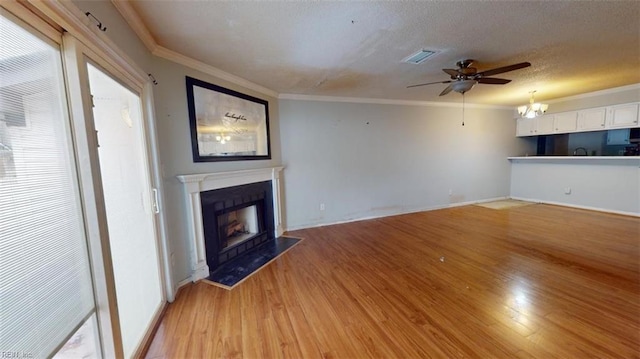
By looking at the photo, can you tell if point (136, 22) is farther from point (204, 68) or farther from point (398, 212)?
point (398, 212)

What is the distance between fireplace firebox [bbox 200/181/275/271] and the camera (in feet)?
9.05

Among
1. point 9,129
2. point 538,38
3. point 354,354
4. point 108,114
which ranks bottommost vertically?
point 354,354

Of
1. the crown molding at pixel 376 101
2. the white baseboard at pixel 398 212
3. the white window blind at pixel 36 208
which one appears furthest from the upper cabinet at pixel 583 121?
the white window blind at pixel 36 208

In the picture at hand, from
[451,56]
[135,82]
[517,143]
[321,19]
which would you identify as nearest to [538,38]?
[451,56]

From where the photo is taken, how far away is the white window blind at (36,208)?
0.85 m

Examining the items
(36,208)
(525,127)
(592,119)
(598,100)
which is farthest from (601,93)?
(36,208)

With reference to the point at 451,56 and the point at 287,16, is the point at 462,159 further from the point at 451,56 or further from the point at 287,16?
the point at 287,16

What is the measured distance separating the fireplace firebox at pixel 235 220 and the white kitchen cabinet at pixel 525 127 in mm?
6392

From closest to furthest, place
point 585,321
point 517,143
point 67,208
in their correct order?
point 67,208 < point 585,321 < point 517,143

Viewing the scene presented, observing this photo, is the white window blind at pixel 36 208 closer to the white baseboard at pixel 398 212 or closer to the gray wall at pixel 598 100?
the white baseboard at pixel 398 212

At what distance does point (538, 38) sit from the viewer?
232 centimetres

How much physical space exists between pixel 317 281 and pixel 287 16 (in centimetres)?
240

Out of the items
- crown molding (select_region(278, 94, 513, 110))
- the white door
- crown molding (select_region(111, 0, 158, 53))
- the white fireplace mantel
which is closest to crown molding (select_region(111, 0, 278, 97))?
crown molding (select_region(111, 0, 158, 53))

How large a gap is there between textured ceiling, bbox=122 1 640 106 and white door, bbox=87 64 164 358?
67 cm
